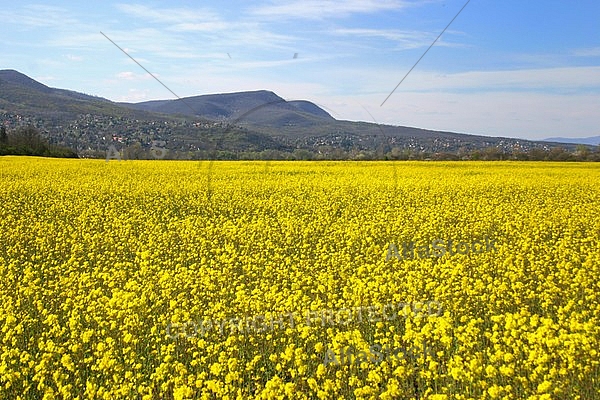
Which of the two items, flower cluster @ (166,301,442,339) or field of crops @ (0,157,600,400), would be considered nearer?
field of crops @ (0,157,600,400)

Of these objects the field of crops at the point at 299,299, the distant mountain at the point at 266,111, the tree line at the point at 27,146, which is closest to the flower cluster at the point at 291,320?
the field of crops at the point at 299,299

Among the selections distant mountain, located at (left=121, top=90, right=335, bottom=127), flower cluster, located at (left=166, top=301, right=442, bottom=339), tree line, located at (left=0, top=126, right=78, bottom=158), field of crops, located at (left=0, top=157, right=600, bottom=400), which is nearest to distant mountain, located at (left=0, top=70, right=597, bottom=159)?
distant mountain, located at (left=121, top=90, right=335, bottom=127)

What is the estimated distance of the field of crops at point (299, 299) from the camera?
5.41 m

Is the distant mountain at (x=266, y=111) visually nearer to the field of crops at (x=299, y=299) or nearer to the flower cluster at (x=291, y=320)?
the field of crops at (x=299, y=299)

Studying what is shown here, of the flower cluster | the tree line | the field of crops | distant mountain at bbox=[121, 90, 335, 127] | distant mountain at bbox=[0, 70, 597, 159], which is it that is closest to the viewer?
the field of crops

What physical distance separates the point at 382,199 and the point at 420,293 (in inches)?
388

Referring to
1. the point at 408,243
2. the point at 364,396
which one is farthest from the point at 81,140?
the point at 364,396

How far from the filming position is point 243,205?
54.9ft

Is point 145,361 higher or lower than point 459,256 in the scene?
lower

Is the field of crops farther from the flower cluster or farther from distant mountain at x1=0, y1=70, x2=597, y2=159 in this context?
distant mountain at x1=0, y1=70, x2=597, y2=159

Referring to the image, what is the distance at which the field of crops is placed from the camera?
5410 millimetres

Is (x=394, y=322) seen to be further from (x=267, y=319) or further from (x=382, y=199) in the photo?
(x=382, y=199)

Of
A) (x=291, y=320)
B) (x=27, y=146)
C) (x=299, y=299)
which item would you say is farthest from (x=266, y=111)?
(x=27, y=146)

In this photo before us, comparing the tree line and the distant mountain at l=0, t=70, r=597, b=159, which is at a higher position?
the distant mountain at l=0, t=70, r=597, b=159
